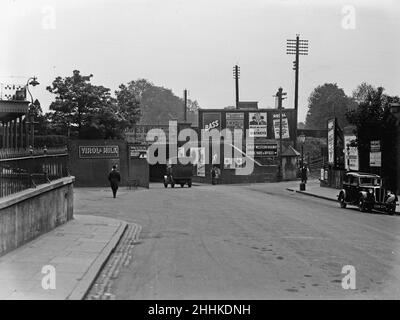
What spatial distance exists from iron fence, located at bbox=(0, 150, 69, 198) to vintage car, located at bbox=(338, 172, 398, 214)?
12.9 m

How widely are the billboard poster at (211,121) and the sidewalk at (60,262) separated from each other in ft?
189

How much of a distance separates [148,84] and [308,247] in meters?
148

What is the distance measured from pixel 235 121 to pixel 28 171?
2382 inches

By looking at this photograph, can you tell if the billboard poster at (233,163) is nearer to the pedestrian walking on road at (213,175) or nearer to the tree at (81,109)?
the pedestrian walking on road at (213,175)

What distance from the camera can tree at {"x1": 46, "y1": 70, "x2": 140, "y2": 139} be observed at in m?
50.3

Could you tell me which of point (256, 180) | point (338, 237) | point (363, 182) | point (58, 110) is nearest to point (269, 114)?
point (256, 180)

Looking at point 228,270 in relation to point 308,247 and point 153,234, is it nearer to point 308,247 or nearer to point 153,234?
point 308,247

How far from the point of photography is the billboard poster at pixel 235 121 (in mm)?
72812

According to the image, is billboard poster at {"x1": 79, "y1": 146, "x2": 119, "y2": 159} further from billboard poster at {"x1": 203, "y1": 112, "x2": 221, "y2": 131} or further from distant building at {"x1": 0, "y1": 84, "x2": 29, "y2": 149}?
billboard poster at {"x1": 203, "y1": 112, "x2": 221, "y2": 131}

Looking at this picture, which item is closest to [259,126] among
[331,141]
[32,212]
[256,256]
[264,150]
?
[264,150]

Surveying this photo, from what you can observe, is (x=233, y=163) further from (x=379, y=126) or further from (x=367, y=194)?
(x=367, y=194)

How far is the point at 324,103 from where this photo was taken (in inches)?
4628

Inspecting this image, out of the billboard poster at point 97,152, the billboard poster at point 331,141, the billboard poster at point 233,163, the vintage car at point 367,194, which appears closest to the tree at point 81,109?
the billboard poster at point 97,152
